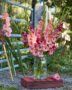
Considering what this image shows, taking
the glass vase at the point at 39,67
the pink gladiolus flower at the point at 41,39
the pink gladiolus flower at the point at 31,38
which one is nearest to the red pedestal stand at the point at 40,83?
the glass vase at the point at 39,67

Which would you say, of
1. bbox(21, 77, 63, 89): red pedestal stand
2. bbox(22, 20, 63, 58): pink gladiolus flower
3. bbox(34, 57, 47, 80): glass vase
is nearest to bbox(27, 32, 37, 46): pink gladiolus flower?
bbox(22, 20, 63, 58): pink gladiolus flower

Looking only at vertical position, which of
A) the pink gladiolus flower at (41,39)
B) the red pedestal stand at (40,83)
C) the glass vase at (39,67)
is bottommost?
the red pedestal stand at (40,83)

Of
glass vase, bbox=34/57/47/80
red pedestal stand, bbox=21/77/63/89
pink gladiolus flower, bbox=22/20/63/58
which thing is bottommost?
red pedestal stand, bbox=21/77/63/89

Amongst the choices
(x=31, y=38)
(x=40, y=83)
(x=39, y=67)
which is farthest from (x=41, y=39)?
(x=40, y=83)

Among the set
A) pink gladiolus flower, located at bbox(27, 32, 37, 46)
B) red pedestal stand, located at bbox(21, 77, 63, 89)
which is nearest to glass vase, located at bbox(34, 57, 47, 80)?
red pedestal stand, located at bbox(21, 77, 63, 89)

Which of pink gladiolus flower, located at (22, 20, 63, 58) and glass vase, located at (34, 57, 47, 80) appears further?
glass vase, located at (34, 57, 47, 80)

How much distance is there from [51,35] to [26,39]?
0.32m

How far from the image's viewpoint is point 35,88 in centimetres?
281

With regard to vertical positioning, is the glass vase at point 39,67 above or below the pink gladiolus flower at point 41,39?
below

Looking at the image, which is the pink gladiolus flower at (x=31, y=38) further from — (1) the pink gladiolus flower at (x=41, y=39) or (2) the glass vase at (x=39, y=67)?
(2) the glass vase at (x=39, y=67)

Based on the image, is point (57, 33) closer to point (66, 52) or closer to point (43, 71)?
point (43, 71)

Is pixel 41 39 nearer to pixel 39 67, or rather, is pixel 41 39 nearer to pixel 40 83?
pixel 39 67

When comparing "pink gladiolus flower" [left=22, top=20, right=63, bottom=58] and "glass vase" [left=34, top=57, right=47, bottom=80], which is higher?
"pink gladiolus flower" [left=22, top=20, right=63, bottom=58]

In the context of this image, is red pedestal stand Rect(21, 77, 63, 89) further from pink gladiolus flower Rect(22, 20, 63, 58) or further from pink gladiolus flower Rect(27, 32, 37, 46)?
pink gladiolus flower Rect(27, 32, 37, 46)
